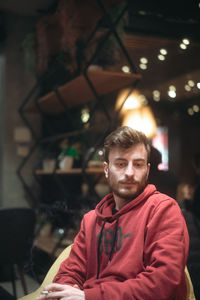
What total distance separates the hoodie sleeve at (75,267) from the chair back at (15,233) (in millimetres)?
1695

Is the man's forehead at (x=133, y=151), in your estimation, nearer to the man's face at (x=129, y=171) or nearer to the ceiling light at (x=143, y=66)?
the man's face at (x=129, y=171)

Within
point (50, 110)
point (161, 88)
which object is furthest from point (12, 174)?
point (161, 88)

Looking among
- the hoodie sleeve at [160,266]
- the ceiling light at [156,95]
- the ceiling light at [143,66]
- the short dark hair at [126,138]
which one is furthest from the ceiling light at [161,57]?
the ceiling light at [156,95]

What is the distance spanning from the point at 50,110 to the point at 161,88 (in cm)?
452

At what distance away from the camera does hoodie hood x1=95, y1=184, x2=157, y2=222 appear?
1598 millimetres

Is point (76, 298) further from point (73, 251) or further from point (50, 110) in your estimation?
point (50, 110)

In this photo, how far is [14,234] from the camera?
11.0 feet

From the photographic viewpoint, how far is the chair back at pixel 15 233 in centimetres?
332

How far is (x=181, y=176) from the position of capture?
31.9 feet

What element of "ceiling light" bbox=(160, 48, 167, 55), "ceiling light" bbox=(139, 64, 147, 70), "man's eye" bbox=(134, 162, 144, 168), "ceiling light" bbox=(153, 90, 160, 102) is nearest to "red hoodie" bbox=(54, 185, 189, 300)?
"man's eye" bbox=(134, 162, 144, 168)

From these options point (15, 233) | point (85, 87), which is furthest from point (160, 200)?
point (85, 87)

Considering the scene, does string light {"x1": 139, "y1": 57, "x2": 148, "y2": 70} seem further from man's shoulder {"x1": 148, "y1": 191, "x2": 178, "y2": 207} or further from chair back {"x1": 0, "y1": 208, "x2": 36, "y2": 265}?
man's shoulder {"x1": 148, "y1": 191, "x2": 178, "y2": 207}

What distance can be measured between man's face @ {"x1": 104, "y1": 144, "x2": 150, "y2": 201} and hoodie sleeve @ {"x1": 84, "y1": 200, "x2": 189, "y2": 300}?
0.15 m

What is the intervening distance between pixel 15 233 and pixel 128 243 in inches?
80.4
